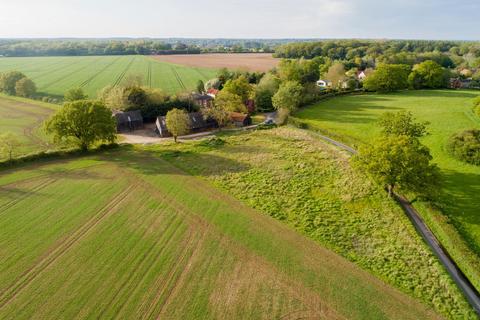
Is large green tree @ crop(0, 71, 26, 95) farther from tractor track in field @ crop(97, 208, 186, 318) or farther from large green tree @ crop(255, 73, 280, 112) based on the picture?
tractor track in field @ crop(97, 208, 186, 318)

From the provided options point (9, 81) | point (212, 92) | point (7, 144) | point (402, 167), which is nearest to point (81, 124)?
point (7, 144)

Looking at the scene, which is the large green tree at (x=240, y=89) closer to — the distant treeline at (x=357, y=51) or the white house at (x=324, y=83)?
the white house at (x=324, y=83)

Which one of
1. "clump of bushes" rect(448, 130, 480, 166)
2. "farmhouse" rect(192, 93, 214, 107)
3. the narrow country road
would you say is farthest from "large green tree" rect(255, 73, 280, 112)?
the narrow country road

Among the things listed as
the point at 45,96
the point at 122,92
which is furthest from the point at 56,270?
the point at 45,96

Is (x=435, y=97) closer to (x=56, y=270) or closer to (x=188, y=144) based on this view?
(x=188, y=144)

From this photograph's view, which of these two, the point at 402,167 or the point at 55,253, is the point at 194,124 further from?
the point at 402,167
